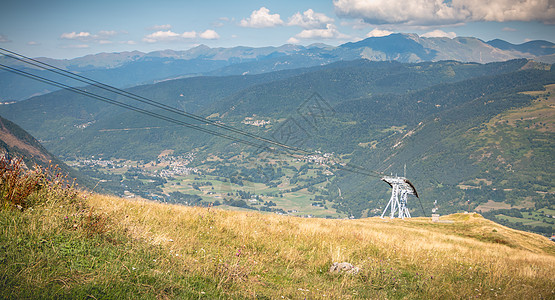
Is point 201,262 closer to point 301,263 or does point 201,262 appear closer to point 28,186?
point 301,263

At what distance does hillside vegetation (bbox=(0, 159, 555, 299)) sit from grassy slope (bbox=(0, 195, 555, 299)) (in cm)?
2

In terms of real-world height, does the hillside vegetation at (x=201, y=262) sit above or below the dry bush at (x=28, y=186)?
below

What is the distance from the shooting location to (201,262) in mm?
7402

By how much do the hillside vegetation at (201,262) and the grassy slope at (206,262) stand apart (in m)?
0.02

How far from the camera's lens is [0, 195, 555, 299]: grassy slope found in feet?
18.5

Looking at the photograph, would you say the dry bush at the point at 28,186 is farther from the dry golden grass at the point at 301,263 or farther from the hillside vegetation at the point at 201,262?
the dry golden grass at the point at 301,263

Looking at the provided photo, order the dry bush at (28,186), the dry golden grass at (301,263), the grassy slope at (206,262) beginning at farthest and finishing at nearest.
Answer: the dry bush at (28,186) → the dry golden grass at (301,263) → the grassy slope at (206,262)

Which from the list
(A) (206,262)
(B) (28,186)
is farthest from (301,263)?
(B) (28,186)

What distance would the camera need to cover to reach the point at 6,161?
27.0 ft

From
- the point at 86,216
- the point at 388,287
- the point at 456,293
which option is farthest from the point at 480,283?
the point at 86,216

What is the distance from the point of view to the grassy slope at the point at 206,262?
564 cm

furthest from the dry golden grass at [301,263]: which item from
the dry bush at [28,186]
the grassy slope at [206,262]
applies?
the dry bush at [28,186]

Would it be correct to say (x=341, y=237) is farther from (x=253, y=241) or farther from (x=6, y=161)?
(x=6, y=161)

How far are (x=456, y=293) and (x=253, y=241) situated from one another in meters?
5.10
